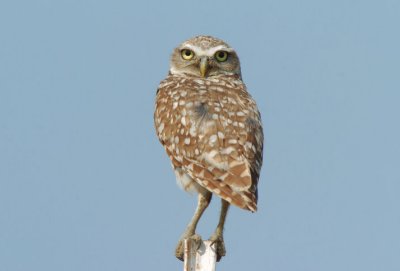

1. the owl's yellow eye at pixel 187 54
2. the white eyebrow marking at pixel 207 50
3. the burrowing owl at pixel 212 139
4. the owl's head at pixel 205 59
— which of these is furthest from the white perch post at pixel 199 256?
the owl's yellow eye at pixel 187 54

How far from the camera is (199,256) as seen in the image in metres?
7.38

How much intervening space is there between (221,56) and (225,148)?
2438 millimetres

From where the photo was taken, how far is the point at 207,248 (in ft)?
24.6

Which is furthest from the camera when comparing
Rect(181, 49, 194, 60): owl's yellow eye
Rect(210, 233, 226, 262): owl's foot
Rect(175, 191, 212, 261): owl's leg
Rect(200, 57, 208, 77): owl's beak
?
Rect(181, 49, 194, 60): owl's yellow eye

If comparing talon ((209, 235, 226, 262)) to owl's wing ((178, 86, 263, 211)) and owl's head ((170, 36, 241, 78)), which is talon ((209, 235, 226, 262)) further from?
owl's head ((170, 36, 241, 78))

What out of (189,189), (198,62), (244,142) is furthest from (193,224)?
(198,62)

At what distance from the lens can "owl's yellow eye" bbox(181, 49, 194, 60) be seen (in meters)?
11.3

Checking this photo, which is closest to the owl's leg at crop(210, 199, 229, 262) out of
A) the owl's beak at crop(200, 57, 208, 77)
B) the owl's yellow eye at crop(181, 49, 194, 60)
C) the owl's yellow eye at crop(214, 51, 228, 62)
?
the owl's beak at crop(200, 57, 208, 77)

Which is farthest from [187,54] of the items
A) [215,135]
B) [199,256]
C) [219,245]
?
[199,256]

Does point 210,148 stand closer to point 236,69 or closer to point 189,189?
point 189,189

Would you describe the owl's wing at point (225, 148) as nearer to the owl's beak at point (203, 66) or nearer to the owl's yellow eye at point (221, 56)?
the owl's beak at point (203, 66)

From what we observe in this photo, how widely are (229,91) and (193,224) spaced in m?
1.71

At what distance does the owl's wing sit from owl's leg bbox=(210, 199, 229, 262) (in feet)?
1.54

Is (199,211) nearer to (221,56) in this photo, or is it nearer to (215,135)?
(215,135)
